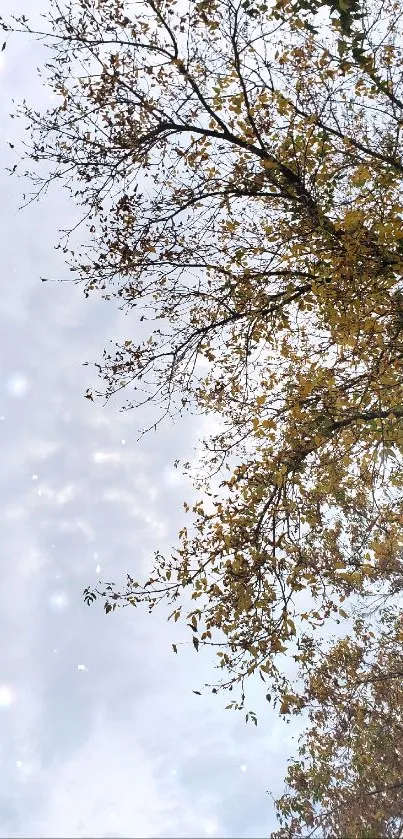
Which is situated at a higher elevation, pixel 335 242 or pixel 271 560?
pixel 335 242

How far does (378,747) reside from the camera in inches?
464

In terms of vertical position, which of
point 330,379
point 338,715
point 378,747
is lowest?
point 378,747

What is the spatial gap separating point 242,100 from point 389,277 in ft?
8.17

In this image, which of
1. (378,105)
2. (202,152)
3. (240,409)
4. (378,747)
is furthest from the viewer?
(378,747)

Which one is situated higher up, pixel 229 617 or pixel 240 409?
pixel 240 409

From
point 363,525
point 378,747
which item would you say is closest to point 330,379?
point 363,525

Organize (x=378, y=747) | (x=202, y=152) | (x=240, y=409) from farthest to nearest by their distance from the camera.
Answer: (x=378, y=747)
(x=240, y=409)
(x=202, y=152)

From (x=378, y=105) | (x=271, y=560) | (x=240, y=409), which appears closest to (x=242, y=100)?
(x=378, y=105)

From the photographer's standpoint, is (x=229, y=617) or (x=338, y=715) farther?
(x=338, y=715)

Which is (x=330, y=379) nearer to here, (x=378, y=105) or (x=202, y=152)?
(x=202, y=152)

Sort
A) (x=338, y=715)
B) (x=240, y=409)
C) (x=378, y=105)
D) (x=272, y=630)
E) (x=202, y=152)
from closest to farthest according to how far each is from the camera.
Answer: (x=272, y=630) < (x=202, y=152) < (x=378, y=105) < (x=240, y=409) < (x=338, y=715)

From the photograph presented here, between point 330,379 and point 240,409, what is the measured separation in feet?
7.58

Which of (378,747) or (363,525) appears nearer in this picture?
(378,747)

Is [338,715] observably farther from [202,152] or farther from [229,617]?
[202,152]
